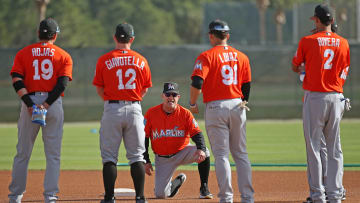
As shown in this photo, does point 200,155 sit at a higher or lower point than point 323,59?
lower

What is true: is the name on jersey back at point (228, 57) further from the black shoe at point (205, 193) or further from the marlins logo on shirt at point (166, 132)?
the black shoe at point (205, 193)

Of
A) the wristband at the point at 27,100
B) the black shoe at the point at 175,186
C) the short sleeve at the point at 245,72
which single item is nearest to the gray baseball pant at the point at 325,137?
A: the short sleeve at the point at 245,72

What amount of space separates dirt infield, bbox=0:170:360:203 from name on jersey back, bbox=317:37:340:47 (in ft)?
6.32

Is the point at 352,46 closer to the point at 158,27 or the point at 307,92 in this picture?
the point at 307,92

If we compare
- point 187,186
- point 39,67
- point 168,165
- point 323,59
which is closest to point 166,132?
point 168,165

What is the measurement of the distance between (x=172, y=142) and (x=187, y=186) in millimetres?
995

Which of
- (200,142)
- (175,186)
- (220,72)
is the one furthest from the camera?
(175,186)

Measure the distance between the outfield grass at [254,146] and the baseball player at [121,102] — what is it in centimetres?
448

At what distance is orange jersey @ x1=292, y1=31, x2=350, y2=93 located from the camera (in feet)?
23.4

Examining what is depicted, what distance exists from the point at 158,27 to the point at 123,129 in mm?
67267

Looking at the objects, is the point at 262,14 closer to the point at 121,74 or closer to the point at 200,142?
the point at 200,142

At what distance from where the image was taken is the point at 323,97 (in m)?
7.12

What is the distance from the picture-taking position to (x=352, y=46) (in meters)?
23.8

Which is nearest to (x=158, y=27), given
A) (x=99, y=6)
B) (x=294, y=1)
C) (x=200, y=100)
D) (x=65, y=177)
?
(x=99, y=6)
